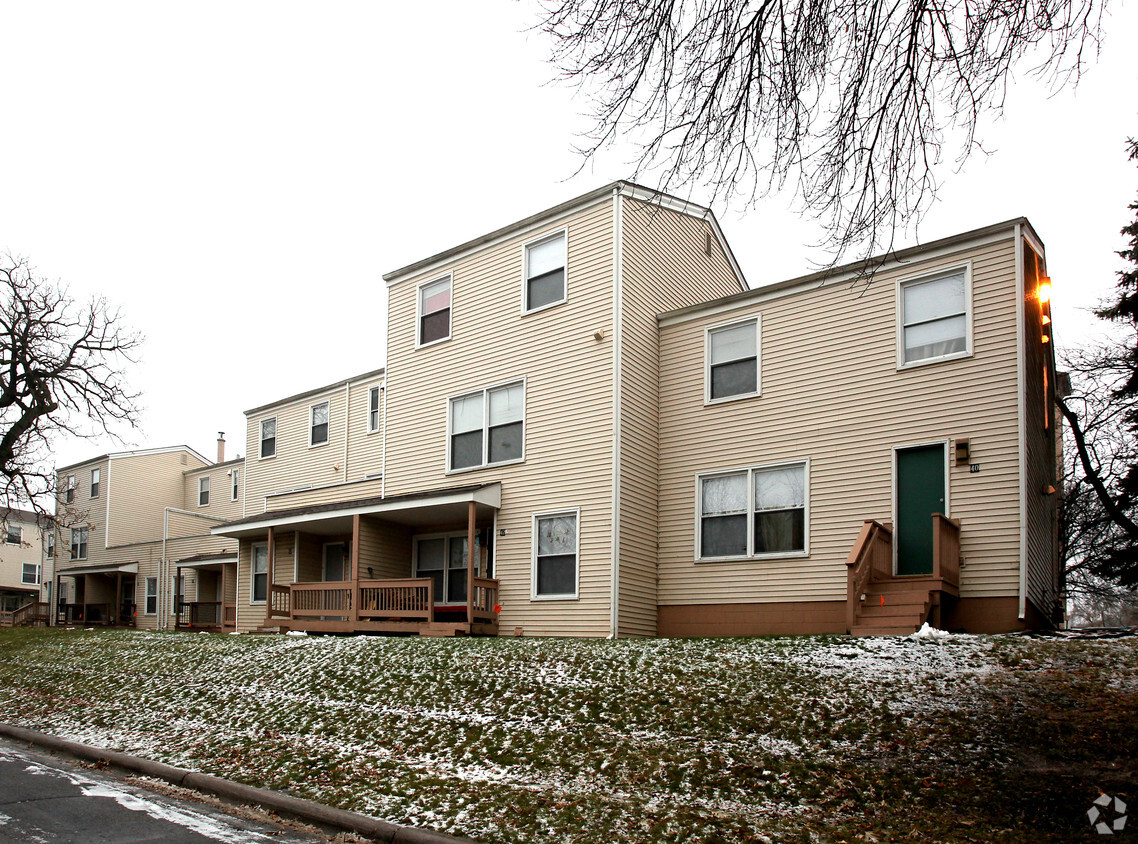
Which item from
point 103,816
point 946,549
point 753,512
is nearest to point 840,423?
point 753,512

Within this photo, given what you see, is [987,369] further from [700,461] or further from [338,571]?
[338,571]

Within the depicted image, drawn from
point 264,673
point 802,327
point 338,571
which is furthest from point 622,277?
point 338,571

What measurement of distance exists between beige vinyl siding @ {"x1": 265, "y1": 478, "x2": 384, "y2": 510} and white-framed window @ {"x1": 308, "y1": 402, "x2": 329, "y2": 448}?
3.77m

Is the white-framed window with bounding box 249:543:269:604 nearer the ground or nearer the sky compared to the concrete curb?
nearer the sky

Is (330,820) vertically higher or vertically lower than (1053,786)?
lower

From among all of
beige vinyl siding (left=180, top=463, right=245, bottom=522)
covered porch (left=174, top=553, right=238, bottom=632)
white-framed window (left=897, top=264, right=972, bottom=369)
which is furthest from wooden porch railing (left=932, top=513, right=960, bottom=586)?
beige vinyl siding (left=180, top=463, right=245, bottom=522)

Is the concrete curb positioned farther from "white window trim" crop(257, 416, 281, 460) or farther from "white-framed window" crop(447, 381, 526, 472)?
"white window trim" crop(257, 416, 281, 460)

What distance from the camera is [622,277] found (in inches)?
677

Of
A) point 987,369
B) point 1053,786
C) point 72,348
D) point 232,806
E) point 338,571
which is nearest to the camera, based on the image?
point 1053,786

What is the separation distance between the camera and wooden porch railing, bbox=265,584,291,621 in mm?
20641

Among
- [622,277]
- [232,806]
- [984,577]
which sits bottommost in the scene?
[232,806]

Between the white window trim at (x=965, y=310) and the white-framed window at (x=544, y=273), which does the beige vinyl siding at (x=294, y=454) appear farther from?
the white window trim at (x=965, y=310)

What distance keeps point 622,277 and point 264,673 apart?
9.10 m

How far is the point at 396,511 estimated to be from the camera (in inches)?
738
